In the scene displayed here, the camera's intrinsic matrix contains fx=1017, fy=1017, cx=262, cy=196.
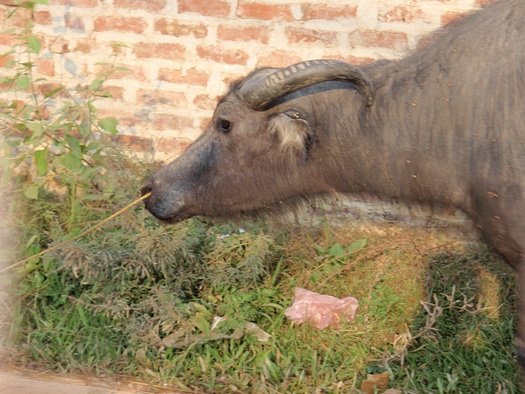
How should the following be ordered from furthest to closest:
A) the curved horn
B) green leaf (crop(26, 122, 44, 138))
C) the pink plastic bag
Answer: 1. the pink plastic bag
2. green leaf (crop(26, 122, 44, 138))
3. the curved horn

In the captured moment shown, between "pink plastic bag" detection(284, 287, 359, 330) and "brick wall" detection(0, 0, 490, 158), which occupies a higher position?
"brick wall" detection(0, 0, 490, 158)

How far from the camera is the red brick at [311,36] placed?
5.67 metres

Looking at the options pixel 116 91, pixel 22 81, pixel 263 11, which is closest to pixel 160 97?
pixel 116 91

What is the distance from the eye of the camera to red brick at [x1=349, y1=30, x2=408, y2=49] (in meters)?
5.61

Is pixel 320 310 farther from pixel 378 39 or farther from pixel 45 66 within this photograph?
pixel 45 66

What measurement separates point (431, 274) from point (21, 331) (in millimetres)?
2110

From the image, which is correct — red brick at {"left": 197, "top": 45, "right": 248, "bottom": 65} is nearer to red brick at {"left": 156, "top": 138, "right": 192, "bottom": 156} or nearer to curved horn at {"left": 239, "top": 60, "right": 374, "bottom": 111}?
red brick at {"left": 156, "top": 138, "right": 192, "bottom": 156}

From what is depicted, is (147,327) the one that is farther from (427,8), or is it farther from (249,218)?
(427,8)

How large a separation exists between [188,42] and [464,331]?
2253 millimetres

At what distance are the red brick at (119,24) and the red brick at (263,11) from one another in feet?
1.94

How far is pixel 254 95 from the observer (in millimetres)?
4262

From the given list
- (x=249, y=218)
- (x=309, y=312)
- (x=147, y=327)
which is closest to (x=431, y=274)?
(x=309, y=312)

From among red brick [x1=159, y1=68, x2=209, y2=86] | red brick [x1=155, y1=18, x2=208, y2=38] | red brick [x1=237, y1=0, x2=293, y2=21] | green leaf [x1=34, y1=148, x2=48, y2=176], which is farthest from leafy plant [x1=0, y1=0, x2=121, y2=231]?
red brick [x1=237, y1=0, x2=293, y2=21]

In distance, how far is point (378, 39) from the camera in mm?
5637
